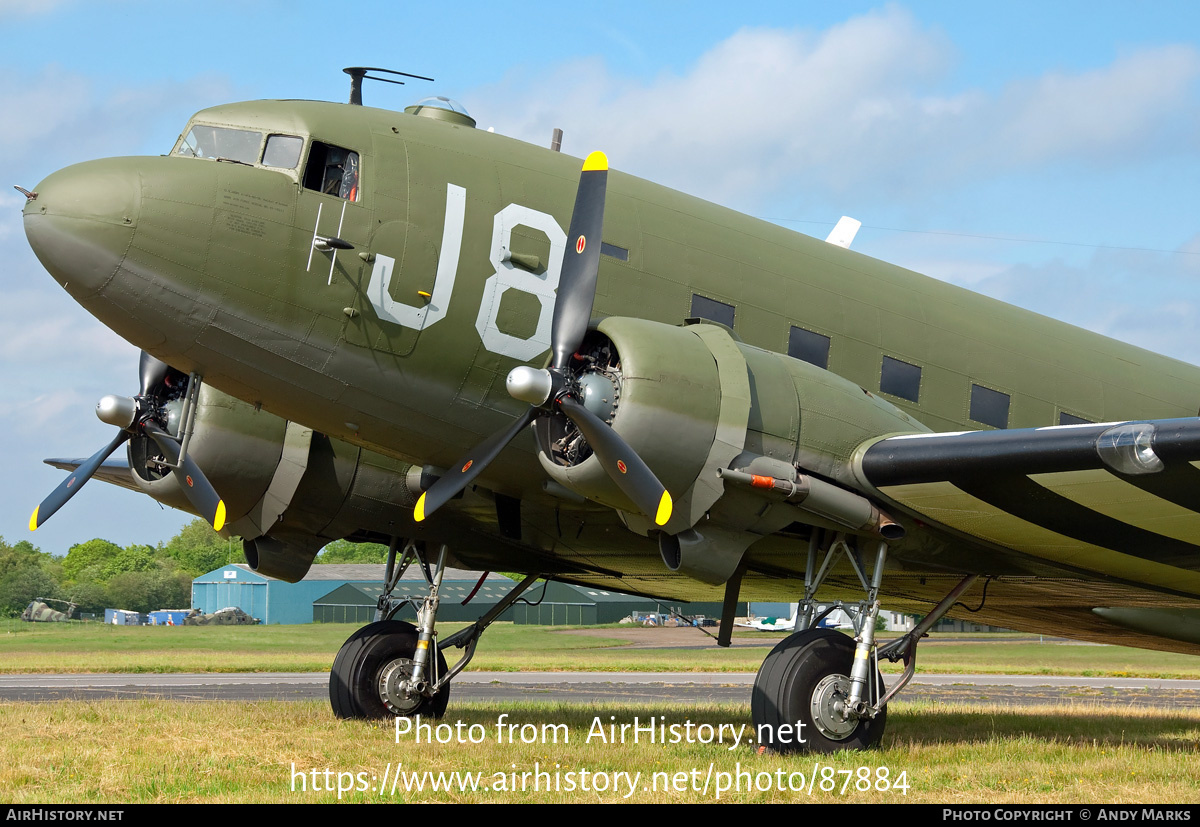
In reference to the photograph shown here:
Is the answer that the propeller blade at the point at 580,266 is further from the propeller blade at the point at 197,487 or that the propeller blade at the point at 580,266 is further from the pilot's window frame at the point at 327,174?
the propeller blade at the point at 197,487

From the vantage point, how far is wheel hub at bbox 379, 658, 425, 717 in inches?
478

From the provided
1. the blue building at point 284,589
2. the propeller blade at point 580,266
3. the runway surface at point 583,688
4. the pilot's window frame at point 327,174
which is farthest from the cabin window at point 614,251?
the blue building at point 284,589

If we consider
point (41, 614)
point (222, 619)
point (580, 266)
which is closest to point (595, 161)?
point (580, 266)

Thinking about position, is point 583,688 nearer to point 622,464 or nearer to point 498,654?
point 622,464

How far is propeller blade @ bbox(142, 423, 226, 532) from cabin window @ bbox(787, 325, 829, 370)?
5.48 meters

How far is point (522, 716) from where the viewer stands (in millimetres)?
13398

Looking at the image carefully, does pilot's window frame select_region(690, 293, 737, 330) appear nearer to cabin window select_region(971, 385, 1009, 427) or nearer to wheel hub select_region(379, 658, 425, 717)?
cabin window select_region(971, 385, 1009, 427)

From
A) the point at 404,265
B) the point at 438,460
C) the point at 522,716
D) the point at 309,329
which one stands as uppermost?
the point at 404,265

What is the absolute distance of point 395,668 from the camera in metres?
12.3

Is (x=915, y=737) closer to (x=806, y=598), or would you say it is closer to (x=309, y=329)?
(x=806, y=598)

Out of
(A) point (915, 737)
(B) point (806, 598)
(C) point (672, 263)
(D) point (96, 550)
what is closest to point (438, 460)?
(C) point (672, 263)

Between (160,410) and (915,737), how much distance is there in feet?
26.7

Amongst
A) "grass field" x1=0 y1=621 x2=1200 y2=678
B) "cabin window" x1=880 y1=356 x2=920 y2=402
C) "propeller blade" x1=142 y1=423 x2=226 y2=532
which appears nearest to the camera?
"propeller blade" x1=142 y1=423 x2=226 y2=532

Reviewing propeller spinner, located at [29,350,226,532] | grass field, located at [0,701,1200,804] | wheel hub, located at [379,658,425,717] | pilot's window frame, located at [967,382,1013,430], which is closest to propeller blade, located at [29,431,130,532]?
propeller spinner, located at [29,350,226,532]
